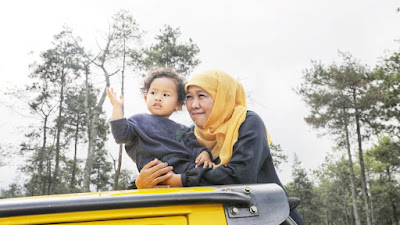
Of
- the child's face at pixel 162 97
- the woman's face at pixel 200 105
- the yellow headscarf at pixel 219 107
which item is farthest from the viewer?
the child's face at pixel 162 97

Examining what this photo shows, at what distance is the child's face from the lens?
287 cm

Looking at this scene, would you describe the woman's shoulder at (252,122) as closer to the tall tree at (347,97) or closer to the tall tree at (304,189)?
the tall tree at (347,97)

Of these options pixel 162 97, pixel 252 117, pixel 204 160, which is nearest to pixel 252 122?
pixel 252 117

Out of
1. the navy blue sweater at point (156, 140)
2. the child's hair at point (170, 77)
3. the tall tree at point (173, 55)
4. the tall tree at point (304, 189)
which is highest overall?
the tall tree at point (173, 55)

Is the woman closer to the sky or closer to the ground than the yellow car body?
closer to the sky

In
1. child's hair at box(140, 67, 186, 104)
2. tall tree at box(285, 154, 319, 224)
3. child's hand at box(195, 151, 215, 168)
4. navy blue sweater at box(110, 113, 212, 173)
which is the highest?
child's hair at box(140, 67, 186, 104)

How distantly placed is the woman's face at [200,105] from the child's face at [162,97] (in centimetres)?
24

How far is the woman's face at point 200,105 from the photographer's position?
2.62m

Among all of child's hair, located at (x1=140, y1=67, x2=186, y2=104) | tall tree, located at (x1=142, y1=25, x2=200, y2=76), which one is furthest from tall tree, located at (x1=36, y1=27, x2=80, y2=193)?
child's hair, located at (x1=140, y1=67, x2=186, y2=104)

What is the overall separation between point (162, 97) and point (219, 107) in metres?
0.56

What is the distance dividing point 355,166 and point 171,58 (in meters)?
31.3

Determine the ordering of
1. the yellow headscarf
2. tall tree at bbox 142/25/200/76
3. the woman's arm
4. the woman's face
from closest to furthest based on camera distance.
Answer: the woman's arm < the yellow headscarf < the woman's face < tall tree at bbox 142/25/200/76

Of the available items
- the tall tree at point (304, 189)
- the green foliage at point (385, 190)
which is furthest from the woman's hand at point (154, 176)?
the tall tree at point (304, 189)

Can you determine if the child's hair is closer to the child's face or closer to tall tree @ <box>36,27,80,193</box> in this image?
the child's face
